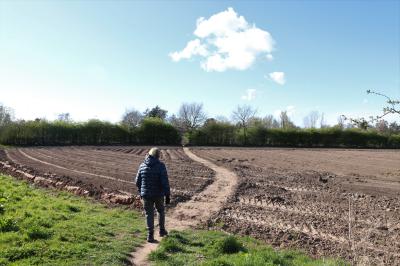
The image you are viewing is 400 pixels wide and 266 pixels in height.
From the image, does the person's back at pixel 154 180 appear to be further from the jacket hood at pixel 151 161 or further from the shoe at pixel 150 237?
the shoe at pixel 150 237

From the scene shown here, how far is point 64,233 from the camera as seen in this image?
952 cm

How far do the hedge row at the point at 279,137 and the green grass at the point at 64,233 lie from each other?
2482 inches

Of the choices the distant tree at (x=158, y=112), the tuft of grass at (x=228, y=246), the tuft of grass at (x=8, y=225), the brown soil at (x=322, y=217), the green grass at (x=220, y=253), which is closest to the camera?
the green grass at (x=220, y=253)

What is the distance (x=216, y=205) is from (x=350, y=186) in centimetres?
893

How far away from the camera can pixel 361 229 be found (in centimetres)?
1086

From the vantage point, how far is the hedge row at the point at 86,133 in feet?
209

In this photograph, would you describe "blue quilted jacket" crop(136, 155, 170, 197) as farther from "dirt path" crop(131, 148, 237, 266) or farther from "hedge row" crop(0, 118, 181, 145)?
"hedge row" crop(0, 118, 181, 145)

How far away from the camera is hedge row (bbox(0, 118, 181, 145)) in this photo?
209ft

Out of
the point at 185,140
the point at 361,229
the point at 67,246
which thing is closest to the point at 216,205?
the point at 361,229

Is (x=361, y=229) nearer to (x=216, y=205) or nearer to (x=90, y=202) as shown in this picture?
(x=216, y=205)

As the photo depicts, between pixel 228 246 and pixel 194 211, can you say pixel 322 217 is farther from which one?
pixel 228 246

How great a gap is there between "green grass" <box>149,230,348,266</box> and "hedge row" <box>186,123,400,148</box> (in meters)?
66.4

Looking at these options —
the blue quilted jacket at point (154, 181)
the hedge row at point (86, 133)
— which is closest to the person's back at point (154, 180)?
the blue quilted jacket at point (154, 181)

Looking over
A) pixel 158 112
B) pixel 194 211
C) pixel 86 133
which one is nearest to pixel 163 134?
pixel 86 133
